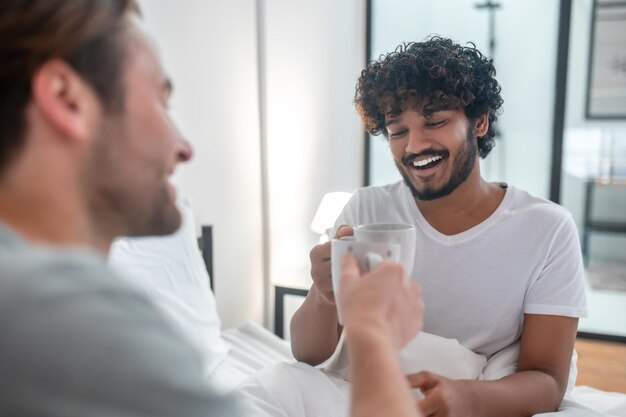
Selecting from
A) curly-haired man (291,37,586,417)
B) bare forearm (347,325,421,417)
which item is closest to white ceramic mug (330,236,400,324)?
bare forearm (347,325,421,417)

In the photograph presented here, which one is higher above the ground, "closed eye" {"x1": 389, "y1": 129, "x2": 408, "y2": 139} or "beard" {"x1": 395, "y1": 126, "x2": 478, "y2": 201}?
"closed eye" {"x1": 389, "y1": 129, "x2": 408, "y2": 139}

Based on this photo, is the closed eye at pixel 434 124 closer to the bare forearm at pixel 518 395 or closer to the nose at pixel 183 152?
the bare forearm at pixel 518 395

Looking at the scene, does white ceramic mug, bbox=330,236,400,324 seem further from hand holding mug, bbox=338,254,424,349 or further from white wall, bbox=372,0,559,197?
white wall, bbox=372,0,559,197

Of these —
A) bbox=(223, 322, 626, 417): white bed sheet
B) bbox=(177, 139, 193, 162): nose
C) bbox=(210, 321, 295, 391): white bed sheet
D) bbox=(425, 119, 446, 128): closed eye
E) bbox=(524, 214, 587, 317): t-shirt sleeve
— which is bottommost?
bbox=(210, 321, 295, 391): white bed sheet

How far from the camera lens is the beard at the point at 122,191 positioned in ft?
1.53

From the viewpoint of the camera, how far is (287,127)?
2.65 metres

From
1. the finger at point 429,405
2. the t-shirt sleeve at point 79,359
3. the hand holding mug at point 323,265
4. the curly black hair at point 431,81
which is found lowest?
the finger at point 429,405

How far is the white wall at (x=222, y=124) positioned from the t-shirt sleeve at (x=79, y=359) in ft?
5.09

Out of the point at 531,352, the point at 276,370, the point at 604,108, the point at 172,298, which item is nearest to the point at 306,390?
the point at 276,370

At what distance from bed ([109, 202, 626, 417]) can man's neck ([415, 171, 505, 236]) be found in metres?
0.28

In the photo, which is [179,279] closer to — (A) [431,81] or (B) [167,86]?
(A) [431,81]

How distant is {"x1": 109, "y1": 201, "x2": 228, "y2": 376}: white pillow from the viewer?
1.44 meters

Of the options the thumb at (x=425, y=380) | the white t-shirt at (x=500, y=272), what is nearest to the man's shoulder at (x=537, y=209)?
the white t-shirt at (x=500, y=272)

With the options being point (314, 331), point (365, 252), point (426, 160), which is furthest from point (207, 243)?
point (365, 252)
